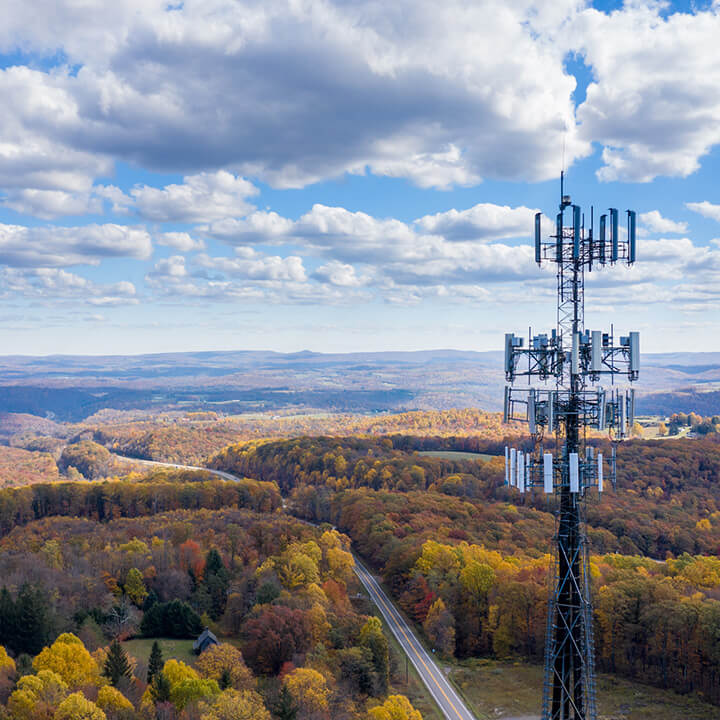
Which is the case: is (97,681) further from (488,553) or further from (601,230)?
(488,553)

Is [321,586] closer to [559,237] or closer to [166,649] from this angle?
[166,649]

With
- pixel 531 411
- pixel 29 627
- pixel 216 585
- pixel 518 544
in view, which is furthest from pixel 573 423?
pixel 518 544

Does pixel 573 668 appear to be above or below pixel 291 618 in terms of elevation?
above

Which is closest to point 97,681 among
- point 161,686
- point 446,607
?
point 161,686

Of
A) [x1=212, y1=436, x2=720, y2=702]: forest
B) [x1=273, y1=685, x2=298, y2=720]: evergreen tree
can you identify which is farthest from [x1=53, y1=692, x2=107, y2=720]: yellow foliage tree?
[x1=212, y1=436, x2=720, y2=702]: forest

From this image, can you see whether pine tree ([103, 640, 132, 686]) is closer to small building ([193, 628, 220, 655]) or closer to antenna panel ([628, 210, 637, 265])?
small building ([193, 628, 220, 655])

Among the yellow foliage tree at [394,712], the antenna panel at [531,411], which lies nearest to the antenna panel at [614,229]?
the antenna panel at [531,411]

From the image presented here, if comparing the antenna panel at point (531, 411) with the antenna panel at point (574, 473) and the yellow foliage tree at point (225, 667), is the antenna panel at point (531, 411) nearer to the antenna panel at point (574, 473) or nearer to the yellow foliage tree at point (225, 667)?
the antenna panel at point (574, 473)
